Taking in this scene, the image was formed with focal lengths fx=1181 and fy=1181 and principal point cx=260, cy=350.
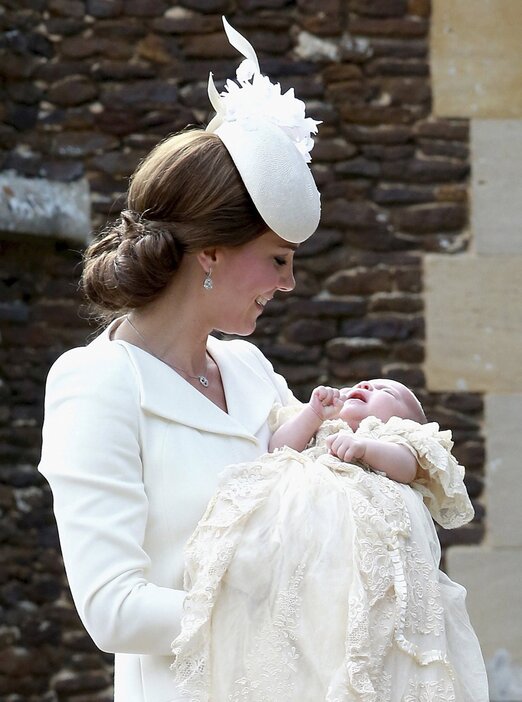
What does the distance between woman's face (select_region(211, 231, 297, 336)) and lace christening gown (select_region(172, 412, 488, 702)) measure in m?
0.31

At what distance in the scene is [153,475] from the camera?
6.73 ft

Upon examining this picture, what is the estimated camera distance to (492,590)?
188 inches

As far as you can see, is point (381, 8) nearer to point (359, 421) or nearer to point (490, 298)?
point (490, 298)

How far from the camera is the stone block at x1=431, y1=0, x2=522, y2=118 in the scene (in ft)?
15.9

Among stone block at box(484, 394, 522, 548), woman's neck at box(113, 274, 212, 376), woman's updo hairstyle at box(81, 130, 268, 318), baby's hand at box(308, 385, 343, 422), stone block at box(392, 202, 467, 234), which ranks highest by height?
woman's updo hairstyle at box(81, 130, 268, 318)

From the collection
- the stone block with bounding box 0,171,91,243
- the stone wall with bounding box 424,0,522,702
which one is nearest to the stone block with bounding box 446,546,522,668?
the stone wall with bounding box 424,0,522,702

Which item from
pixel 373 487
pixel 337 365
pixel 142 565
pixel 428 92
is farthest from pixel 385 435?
pixel 428 92

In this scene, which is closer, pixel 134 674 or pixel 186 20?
pixel 134 674

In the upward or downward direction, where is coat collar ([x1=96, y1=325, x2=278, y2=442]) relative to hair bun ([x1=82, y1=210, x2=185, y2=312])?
downward

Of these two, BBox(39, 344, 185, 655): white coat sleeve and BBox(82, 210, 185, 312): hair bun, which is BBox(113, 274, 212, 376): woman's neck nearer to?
BBox(82, 210, 185, 312): hair bun

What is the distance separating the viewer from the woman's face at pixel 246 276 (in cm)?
221

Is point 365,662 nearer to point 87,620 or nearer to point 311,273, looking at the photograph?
point 87,620

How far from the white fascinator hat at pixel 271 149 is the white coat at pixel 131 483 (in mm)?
358

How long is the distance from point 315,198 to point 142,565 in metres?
0.77
